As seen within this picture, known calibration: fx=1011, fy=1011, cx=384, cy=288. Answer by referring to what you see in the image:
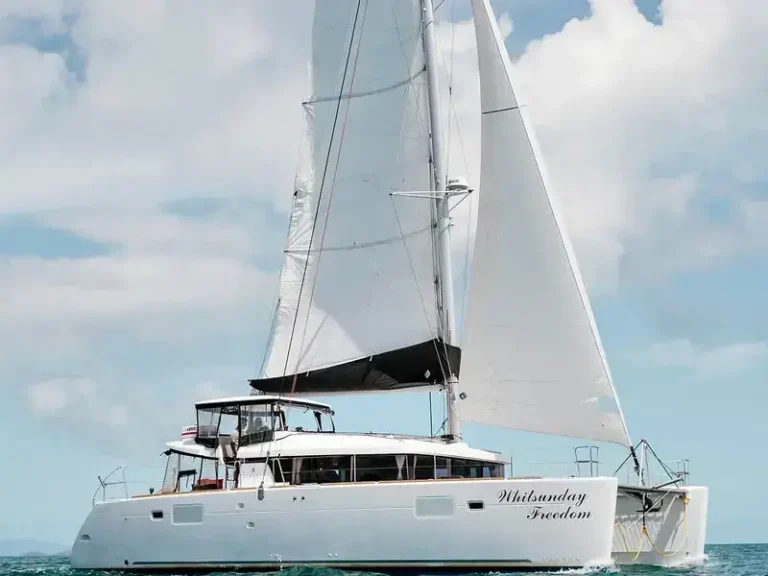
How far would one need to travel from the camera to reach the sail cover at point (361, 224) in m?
20.6

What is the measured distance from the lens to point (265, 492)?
57.1 ft

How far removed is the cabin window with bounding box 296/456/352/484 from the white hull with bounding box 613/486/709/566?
5.02 meters

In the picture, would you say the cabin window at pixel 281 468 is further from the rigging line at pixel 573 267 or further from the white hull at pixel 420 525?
the rigging line at pixel 573 267

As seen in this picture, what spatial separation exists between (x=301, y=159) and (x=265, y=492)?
318 inches

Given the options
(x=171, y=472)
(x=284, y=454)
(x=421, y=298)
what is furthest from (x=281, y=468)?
(x=421, y=298)

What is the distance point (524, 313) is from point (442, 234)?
2.62m

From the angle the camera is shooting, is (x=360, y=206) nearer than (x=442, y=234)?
No

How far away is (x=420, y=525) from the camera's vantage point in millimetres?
16672

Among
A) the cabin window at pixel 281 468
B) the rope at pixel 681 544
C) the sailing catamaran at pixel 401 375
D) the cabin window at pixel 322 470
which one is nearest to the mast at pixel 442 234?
the sailing catamaran at pixel 401 375

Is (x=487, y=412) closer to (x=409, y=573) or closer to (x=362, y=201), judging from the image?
(x=409, y=573)

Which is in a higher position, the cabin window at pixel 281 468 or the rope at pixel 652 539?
the cabin window at pixel 281 468

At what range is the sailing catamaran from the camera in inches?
657

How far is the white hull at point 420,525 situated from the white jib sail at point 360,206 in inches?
170

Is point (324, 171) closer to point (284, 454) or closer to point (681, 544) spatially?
point (284, 454)
